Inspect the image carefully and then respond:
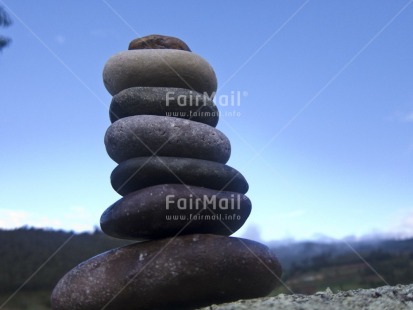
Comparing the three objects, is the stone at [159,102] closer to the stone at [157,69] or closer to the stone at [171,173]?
the stone at [157,69]

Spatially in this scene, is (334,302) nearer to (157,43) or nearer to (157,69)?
(157,69)

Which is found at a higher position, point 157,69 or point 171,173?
point 157,69

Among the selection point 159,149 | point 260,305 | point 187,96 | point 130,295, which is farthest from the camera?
point 187,96

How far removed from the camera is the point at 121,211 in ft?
25.5

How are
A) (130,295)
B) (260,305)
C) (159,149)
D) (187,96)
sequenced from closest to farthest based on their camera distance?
1. (260,305)
2. (130,295)
3. (159,149)
4. (187,96)

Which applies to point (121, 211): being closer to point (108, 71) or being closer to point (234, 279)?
point (234, 279)

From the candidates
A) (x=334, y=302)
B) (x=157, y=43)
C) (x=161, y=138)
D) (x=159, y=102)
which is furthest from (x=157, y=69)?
(x=334, y=302)

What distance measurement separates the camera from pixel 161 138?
8.06 metres

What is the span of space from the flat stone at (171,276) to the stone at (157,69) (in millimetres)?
2761

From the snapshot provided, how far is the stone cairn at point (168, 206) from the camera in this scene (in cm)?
739

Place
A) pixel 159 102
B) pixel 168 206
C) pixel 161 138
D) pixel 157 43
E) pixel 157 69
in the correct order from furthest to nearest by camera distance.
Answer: pixel 157 43
pixel 157 69
pixel 159 102
pixel 161 138
pixel 168 206

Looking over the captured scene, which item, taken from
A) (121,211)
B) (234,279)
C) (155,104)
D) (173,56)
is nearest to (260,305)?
(234,279)

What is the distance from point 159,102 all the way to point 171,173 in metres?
1.31

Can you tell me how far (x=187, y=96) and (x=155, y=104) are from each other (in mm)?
552
